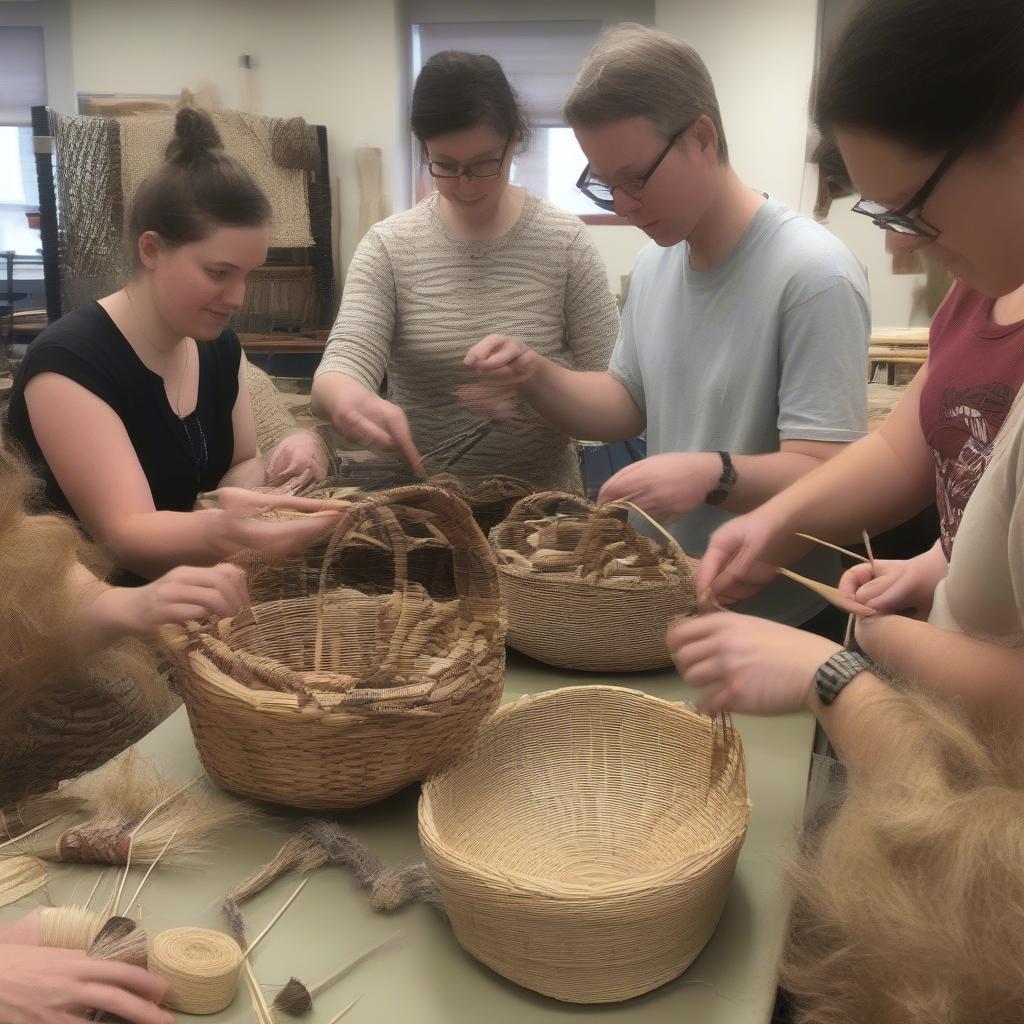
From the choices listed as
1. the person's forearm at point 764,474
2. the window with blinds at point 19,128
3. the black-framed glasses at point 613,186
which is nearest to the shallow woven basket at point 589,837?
the person's forearm at point 764,474

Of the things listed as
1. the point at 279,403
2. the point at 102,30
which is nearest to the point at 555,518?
the point at 279,403

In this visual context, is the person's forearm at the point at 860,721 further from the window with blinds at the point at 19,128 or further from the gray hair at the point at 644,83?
the window with blinds at the point at 19,128

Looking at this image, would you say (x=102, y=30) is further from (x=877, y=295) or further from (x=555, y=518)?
(x=555, y=518)

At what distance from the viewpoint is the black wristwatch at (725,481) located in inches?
64.1

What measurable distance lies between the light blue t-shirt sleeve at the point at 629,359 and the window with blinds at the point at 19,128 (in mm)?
4836

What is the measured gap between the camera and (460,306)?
2172 millimetres

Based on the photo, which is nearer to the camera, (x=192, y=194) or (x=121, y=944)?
(x=121, y=944)

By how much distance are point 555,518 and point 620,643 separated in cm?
34

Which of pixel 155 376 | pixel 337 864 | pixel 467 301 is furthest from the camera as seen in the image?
pixel 467 301

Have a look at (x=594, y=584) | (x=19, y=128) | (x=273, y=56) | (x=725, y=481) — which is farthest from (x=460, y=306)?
A: (x=19, y=128)

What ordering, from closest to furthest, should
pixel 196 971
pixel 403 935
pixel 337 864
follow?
pixel 196 971
pixel 403 935
pixel 337 864

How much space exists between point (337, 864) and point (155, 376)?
1040 mm

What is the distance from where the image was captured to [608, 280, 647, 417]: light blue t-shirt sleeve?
1965 millimetres

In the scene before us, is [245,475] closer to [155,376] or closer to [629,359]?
[155,376]
